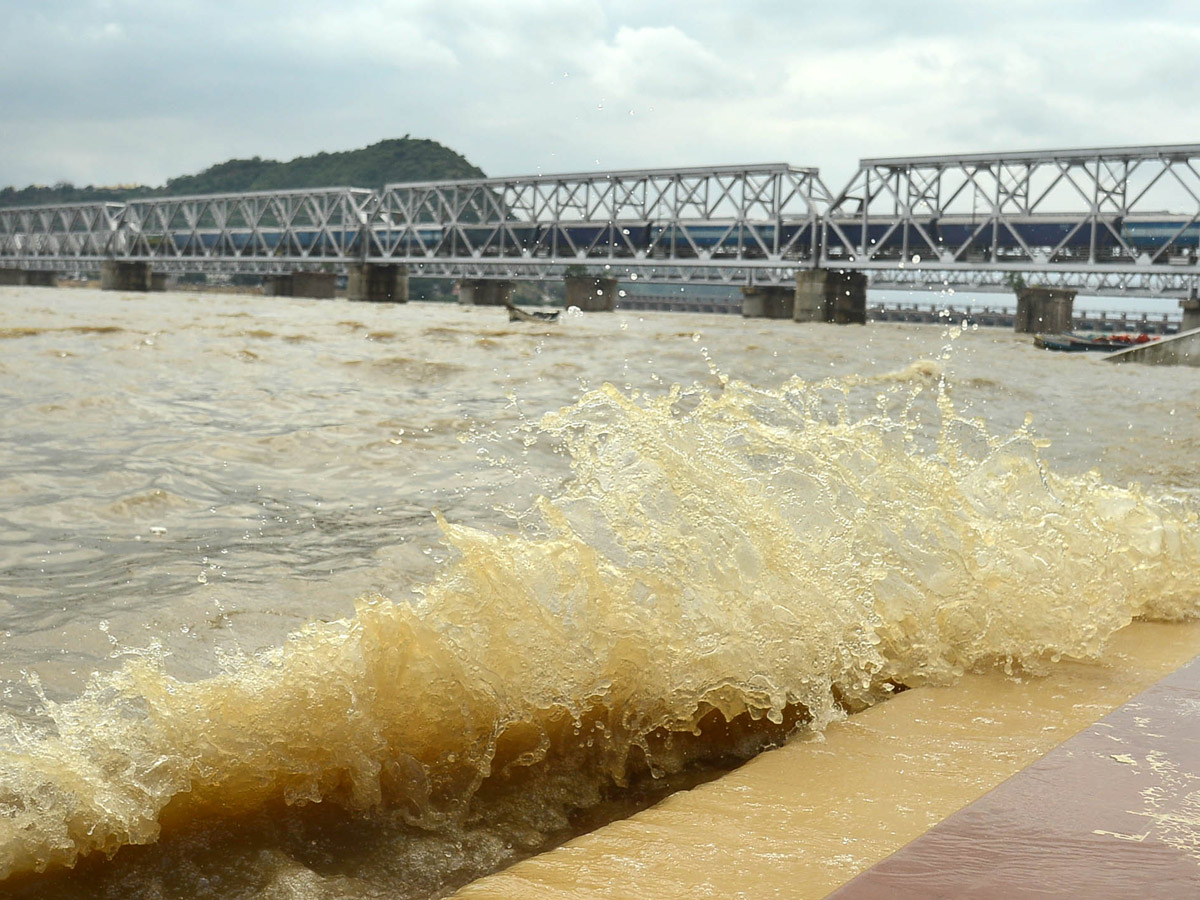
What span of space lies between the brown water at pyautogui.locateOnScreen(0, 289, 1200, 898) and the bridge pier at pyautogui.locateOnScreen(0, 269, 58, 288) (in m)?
120

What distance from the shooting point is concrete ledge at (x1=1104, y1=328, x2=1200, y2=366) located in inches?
1329

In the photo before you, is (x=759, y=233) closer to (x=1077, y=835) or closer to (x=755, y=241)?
(x=755, y=241)

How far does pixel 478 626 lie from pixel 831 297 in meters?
63.9

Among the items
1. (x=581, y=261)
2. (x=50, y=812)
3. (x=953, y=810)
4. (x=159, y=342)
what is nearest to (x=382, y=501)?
(x=50, y=812)

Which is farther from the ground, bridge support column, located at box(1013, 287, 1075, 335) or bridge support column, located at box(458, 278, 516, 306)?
bridge support column, located at box(458, 278, 516, 306)

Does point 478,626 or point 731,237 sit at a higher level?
point 731,237

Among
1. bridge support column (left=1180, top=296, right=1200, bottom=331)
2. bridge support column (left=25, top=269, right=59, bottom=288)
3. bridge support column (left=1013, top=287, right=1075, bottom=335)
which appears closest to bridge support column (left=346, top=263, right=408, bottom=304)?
bridge support column (left=1013, top=287, right=1075, bottom=335)

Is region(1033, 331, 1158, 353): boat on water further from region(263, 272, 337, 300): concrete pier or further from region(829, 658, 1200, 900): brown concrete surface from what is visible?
region(263, 272, 337, 300): concrete pier

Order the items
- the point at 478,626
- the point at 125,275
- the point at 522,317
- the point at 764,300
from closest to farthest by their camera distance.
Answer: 1. the point at 478,626
2. the point at 522,317
3. the point at 764,300
4. the point at 125,275

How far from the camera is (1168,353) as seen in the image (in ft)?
112

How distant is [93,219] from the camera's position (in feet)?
384

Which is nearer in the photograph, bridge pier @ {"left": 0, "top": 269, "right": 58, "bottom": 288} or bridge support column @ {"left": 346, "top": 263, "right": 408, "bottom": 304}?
bridge support column @ {"left": 346, "top": 263, "right": 408, "bottom": 304}

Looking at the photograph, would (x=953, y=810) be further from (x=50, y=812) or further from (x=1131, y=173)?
(x=1131, y=173)

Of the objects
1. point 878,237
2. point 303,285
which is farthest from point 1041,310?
point 303,285
